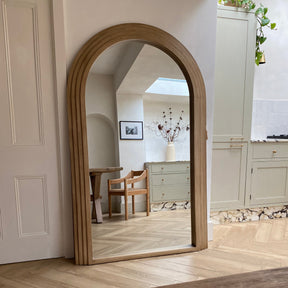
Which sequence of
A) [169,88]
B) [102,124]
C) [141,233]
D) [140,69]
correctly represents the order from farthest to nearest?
[102,124]
[169,88]
[140,69]
[141,233]

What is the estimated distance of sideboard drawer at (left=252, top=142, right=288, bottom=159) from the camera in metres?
2.54

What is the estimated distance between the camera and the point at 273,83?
10.8 feet

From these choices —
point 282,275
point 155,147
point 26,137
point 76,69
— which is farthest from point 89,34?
point 155,147

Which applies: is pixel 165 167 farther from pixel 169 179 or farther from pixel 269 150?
pixel 269 150

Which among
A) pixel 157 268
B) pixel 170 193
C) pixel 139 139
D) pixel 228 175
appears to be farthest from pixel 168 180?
pixel 157 268

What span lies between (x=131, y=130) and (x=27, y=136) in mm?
2139

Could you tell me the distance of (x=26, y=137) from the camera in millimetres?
1720

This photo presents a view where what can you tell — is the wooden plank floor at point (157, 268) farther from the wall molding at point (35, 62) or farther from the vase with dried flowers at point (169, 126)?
the vase with dried flowers at point (169, 126)

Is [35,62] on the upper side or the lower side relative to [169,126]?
upper

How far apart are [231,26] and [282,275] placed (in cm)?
251

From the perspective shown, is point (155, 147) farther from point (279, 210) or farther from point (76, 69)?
point (76, 69)

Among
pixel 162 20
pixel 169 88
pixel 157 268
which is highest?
pixel 162 20

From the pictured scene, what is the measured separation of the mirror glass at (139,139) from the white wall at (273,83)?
118 centimetres

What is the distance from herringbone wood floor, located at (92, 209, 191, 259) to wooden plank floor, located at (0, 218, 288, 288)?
22cm
